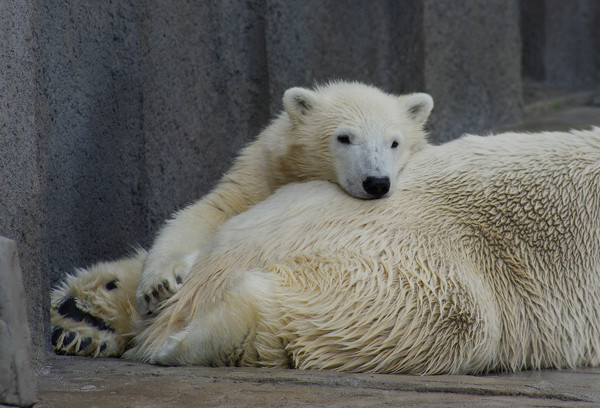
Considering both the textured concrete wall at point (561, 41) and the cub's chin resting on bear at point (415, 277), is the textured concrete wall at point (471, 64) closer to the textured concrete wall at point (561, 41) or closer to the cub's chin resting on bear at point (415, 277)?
the textured concrete wall at point (561, 41)

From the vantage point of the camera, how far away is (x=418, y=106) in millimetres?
3439

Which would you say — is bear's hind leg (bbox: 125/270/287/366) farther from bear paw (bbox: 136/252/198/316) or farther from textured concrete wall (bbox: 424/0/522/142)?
textured concrete wall (bbox: 424/0/522/142)

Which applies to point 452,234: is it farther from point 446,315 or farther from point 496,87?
point 496,87

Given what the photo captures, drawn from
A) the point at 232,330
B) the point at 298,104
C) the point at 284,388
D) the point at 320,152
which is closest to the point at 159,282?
the point at 232,330

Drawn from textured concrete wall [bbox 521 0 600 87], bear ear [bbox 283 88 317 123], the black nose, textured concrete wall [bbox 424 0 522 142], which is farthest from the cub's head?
textured concrete wall [bbox 521 0 600 87]

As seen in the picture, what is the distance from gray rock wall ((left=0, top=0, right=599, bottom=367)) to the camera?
238 cm

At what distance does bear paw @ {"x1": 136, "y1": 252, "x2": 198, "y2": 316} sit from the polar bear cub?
3.6 inches

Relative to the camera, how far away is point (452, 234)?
101 inches

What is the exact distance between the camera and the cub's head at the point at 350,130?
3062mm

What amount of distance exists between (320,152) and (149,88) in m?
0.98

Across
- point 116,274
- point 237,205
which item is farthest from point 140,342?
point 237,205

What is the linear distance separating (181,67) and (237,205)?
1096 mm

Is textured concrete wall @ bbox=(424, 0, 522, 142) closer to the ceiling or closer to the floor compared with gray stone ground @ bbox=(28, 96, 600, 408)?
closer to the ceiling

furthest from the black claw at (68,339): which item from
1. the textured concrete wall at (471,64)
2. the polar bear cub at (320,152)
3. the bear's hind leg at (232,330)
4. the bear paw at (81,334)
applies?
the textured concrete wall at (471,64)
